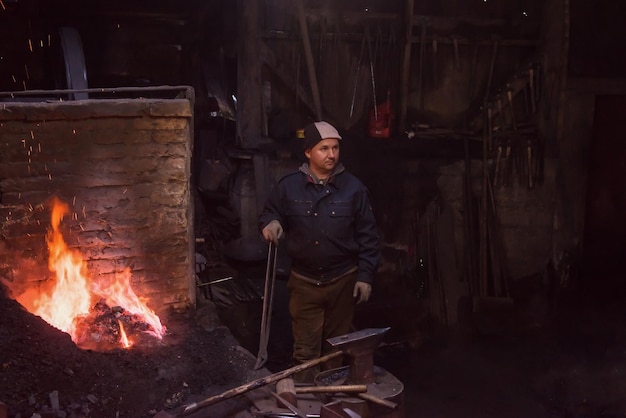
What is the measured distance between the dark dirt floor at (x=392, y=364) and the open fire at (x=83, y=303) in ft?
0.69

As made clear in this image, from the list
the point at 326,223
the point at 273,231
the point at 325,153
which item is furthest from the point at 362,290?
the point at 325,153

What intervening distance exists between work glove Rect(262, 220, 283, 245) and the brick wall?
61 cm

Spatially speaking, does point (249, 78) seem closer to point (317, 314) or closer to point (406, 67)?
point (406, 67)

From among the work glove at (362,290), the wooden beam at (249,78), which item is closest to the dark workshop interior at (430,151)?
the wooden beam at (249,78)

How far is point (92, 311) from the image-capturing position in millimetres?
4316

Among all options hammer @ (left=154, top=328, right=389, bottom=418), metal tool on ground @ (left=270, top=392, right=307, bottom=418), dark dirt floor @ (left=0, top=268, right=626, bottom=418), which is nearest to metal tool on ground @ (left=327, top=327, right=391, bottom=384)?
hammer @ (left=154, top=328, right=389, bottom=418)

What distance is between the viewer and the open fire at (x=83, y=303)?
4.18m

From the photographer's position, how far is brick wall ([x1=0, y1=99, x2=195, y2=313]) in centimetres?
421

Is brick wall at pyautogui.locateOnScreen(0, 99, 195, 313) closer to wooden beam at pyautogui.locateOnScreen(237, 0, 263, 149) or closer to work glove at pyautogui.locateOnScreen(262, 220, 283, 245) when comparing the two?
work glove at pyautogui.locateOnScreen(262, 220, 283, 245)

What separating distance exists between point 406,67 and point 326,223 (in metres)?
3.68

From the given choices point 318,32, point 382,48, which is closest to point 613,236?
point 382,48

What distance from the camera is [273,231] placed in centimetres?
496

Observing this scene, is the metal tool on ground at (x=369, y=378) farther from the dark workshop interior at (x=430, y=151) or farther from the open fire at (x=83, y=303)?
the dark workshop interior at (x=430, y=151)

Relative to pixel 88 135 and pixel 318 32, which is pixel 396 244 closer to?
pixel 318 32
